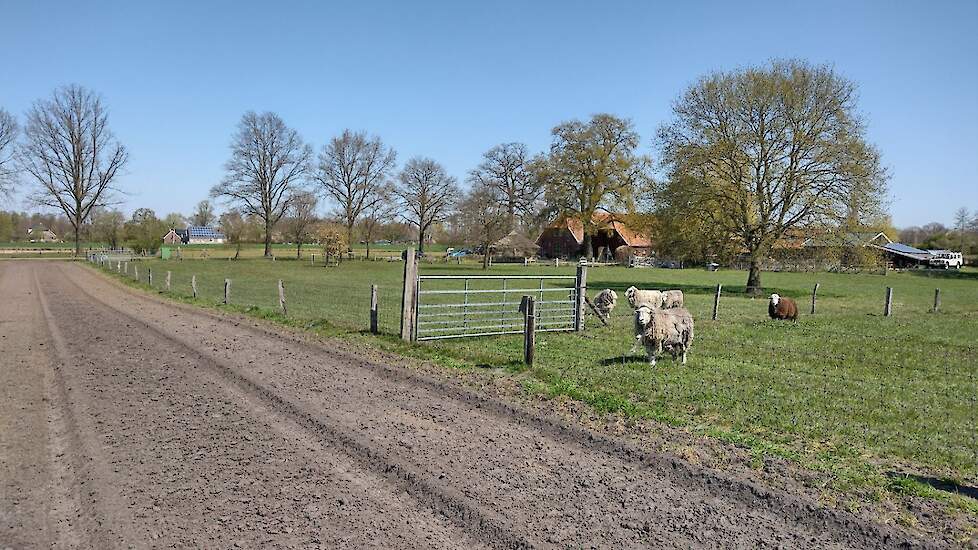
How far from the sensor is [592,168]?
209 ft

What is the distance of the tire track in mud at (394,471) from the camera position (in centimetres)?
435

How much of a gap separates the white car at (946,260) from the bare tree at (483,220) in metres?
52.5

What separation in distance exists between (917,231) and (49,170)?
163m

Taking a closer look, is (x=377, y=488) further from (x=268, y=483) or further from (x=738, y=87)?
(x=738, y=87)

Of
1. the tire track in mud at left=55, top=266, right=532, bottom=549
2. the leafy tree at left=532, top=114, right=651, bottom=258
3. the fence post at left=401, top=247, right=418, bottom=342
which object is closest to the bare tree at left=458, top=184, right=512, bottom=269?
the leafy tree at left=532, top=114, right=651, bottom=258

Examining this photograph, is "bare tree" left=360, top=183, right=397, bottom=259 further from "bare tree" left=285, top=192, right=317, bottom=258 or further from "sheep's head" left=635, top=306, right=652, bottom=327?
"sheep's head" left=635, top=306, right=652, bottom=327

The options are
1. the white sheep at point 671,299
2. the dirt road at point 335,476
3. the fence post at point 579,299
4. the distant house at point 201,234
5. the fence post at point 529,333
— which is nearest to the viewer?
the dirt road at point 335,476

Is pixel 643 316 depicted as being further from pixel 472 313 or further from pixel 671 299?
pixel 671 299

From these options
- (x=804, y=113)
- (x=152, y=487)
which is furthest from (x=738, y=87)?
(x=152, y=487)

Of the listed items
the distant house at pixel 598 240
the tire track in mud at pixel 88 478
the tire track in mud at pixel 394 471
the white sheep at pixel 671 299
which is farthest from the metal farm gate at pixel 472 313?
the distant house at pixel 598 240

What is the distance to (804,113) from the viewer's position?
98.0 ft

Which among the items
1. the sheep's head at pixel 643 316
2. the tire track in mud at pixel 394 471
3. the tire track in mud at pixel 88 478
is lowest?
the tire track in mud at pixel 88 478

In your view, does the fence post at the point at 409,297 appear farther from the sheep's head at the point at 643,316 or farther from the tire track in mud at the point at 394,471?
the sheep's head at the point at 643,316

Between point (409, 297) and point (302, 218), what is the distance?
61.3 m
